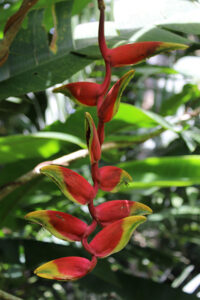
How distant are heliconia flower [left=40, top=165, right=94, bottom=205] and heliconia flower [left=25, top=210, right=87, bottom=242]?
2 cm

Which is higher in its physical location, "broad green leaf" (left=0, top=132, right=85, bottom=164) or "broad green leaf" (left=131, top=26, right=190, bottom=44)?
"broad green leaf" (left=131, top=26, right=190, bottom=44)

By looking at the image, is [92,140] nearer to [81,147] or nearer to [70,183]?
[70,183]

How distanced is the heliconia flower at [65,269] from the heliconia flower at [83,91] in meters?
0.13

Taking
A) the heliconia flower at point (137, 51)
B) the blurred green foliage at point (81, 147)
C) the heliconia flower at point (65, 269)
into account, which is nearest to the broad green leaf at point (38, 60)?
the blurred green foliage at point (81, 147)

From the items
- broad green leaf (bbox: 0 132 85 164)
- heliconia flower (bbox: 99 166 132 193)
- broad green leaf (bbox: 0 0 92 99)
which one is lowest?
broad green leaf (bbox: 0 132 85 164)

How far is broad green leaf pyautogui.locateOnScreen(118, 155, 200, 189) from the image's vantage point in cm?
52

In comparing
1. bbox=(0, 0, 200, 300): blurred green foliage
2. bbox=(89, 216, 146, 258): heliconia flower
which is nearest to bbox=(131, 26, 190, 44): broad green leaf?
bbox=(0, 0, 200, 300): blurred green foliage

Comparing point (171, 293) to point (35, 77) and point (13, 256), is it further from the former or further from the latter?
point (35, 77)

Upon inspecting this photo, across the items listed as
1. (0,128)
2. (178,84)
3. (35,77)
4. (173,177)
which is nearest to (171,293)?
(173,177)

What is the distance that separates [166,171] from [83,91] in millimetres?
248

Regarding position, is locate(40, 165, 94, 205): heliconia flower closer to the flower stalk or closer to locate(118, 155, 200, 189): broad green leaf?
the flower stalk

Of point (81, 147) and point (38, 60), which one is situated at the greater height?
point (38, 60)

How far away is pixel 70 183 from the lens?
11.5 inches

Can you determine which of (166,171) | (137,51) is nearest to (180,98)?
(166,171)
